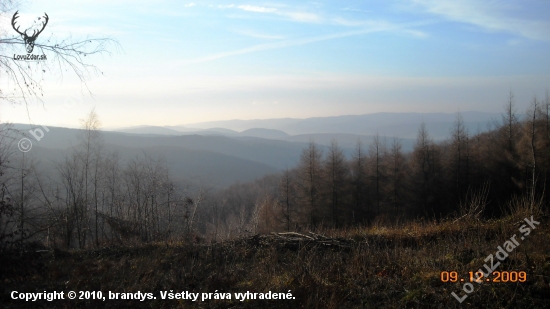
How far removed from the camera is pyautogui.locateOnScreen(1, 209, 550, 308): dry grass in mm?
4496

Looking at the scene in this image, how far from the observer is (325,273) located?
5.67 m

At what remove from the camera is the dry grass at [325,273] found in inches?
177

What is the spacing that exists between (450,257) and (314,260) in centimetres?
231

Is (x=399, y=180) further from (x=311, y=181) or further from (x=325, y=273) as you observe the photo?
(x=325, y=273)

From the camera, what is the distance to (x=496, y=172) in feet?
104

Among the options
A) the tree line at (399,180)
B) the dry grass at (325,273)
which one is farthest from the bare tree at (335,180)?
the dry grass at (325,273)

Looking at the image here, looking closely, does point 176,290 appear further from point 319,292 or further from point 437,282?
point 437,282
